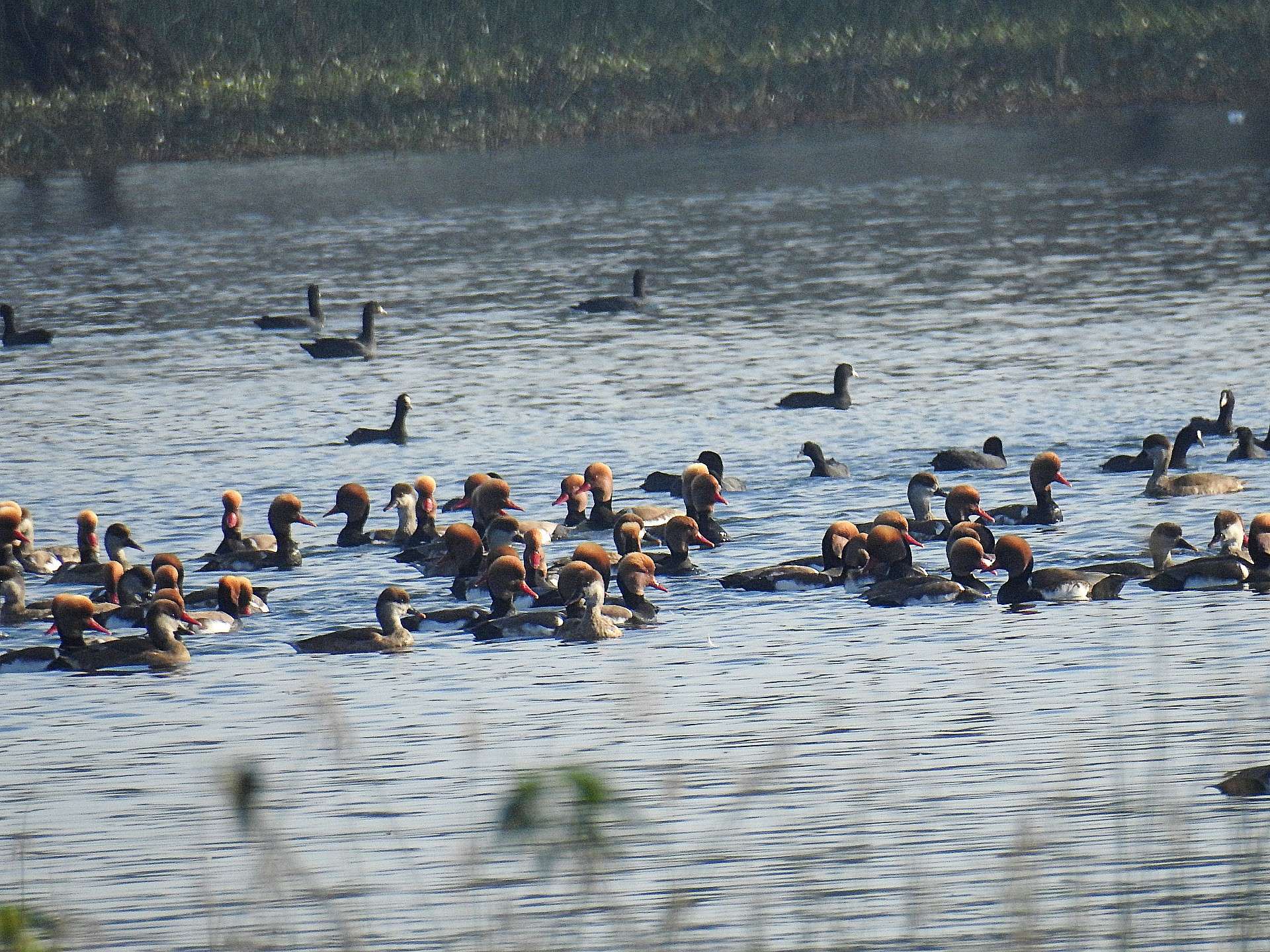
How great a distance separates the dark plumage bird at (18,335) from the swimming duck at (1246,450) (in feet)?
71.7

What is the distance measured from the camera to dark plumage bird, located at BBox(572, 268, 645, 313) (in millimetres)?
40500

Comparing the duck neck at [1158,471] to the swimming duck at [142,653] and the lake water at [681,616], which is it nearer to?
the lake water at [681,616]

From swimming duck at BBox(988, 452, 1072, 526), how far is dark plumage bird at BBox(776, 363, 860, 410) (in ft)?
25.2

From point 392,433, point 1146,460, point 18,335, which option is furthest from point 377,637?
point 18,335

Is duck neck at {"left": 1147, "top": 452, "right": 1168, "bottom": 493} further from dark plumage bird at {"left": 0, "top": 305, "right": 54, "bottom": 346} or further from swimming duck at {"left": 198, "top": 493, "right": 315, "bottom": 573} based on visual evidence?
dark plumage bird at {"left": 0, "top": 305, "right": 54, "bottom": 346}

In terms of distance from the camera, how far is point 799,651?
57.1 ft

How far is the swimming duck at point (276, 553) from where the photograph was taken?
2145 centimetres

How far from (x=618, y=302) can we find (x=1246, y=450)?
17.4 meters

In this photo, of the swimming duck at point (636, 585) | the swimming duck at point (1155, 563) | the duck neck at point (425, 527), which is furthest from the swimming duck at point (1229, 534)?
the duck neck at point (425, 527)

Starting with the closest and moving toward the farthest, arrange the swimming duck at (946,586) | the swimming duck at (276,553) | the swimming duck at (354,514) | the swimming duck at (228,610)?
the swimming duck at (228,610)
the swimming duck at (946,586)
the swimming duck at (276,553)
the swimming duck at (354,514)

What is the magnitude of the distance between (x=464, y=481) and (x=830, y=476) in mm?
3990

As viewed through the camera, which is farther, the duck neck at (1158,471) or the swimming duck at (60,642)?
the duck neck at (1158,471)

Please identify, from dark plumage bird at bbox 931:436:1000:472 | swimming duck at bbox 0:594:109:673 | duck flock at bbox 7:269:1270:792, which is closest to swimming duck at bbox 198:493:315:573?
duck flock at bbox 7:269:1270:792

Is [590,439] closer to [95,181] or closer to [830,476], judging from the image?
[830,476]
